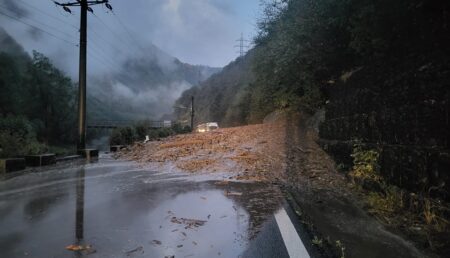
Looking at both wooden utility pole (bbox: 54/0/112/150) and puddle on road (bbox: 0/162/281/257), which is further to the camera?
wooden utility pole (bbox: 54/0/112/150)

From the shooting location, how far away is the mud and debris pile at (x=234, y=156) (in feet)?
36.1

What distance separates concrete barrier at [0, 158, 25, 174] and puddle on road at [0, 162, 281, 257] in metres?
3.56

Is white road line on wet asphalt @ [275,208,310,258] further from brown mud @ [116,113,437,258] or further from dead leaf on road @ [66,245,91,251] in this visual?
dead leaf on road @ [66,245,91,251]

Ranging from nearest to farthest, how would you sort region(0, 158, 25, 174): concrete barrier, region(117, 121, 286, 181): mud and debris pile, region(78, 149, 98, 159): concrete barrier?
region(117, 121, 286, 181): mud and debris pile, region(0, 158, 25, 174): concrete barrier, region(78, 149, 98, 159): concrete barrier

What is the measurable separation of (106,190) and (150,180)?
1710 millimetres

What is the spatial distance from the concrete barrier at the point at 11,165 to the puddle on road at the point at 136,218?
356 cm

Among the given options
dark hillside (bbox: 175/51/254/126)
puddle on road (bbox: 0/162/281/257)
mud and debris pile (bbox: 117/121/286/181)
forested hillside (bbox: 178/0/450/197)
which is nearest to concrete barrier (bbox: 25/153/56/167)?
mud and debris pile (bbox: 117/121/286/181)

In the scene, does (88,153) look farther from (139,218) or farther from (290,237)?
(290,237)

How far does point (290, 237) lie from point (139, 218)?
238 cm

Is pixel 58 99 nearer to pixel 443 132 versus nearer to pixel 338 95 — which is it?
pixel 338 95

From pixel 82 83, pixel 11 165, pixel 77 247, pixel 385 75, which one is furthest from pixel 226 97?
pixel 77 247

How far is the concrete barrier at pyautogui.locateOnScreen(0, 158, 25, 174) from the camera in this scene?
11586 mm

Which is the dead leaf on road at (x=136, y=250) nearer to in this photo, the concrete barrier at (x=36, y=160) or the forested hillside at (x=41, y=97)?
the concrete barrier at (x=36, y=160)

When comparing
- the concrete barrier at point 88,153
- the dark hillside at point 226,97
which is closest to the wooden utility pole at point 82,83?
the concrete barrier at point 88,153
